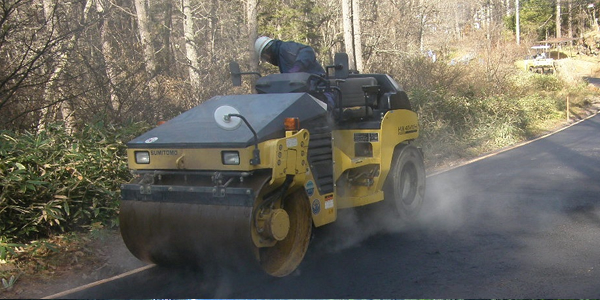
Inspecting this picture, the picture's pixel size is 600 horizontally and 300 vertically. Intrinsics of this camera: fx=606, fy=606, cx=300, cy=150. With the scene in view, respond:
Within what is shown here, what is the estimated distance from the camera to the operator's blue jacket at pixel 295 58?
23.0 feet

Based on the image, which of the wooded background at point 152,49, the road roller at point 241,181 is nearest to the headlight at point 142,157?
the road roller at point 241,181

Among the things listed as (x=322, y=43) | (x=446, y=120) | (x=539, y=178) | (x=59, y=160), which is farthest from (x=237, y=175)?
(x=322, y=43)

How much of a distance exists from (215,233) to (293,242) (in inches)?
35.9

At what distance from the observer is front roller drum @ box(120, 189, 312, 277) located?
4941 mm

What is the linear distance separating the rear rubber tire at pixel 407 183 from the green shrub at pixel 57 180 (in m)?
3.38

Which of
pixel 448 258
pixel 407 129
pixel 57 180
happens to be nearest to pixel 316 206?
pixel 448 258

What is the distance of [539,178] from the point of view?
35.3 feet

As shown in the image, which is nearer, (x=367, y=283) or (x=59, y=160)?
(x=367, y=283)

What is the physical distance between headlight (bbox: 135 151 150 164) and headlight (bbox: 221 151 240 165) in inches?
33.3

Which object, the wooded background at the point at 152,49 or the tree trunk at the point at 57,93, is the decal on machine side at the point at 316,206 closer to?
the wooded background at the point at 152,49

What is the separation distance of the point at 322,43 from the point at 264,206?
24.9 m

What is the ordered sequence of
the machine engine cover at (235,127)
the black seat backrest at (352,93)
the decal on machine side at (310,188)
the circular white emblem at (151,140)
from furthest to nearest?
the black seat backrest at (352,93), the decal on machine side at (310,188), the circular white emblem at (151,140), the machine engine cover at (235,127)

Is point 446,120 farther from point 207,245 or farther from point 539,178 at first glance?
point 207,245

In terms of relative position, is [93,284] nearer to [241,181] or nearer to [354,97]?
[241,181]
